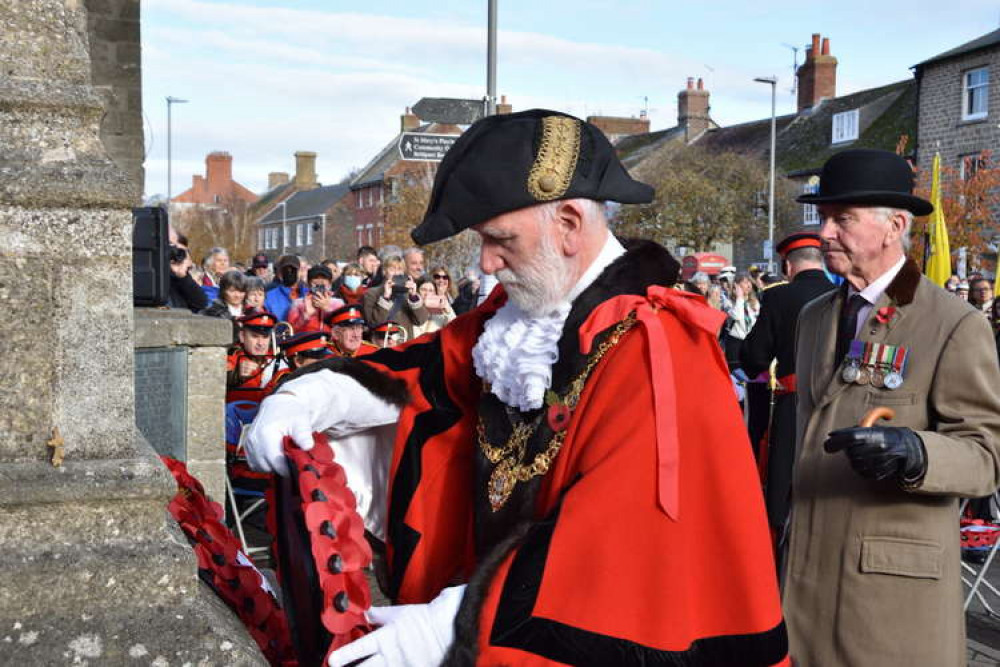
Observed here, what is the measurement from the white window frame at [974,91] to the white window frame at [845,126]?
7538 millimetres

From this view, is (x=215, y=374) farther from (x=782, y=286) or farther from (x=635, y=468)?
(x=635, y=468)

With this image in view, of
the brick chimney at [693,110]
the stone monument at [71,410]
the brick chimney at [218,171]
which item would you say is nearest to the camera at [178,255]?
the stone monument at [71,410]

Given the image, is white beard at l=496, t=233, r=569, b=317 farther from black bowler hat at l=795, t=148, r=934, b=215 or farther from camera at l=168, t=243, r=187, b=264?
camera at l=168, t=243, r=187, b=264

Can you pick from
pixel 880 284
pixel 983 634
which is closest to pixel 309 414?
pixel 880 284

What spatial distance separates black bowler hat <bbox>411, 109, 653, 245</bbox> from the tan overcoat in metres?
1.40

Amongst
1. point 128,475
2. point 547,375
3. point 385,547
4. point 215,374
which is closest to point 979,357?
point 547,375

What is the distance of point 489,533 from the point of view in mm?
2355

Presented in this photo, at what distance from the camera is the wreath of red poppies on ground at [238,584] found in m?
2.44

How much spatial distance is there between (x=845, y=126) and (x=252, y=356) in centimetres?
3831

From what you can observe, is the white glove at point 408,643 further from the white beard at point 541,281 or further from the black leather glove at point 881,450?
the black leather glove at point 881,450

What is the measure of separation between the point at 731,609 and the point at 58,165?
1.50 meters

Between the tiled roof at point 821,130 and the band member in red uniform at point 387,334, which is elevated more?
the tiled roof at point 821,130

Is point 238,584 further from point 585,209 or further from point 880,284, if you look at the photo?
point 880,284

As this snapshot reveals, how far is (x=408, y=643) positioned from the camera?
1913mm
